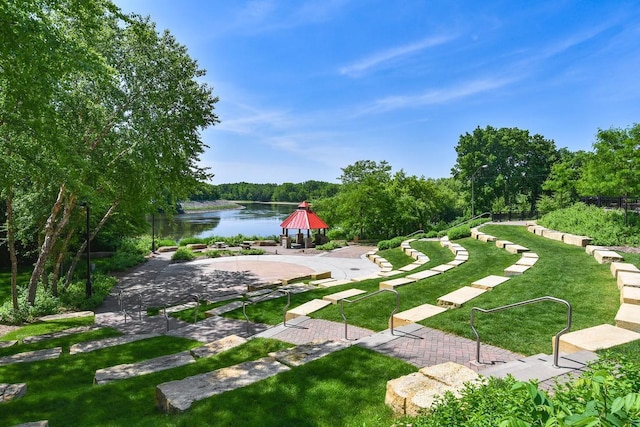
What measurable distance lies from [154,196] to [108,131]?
2.93 metres

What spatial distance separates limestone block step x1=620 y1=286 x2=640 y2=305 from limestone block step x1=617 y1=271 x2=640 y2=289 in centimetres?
20

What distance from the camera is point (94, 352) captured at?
26.4ft

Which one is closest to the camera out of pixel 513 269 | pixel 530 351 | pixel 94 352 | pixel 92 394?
pixel 92 394

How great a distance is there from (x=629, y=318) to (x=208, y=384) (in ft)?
21.6

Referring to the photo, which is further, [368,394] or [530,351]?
[530,351]

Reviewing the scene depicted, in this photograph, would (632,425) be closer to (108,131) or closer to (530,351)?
(530,351)

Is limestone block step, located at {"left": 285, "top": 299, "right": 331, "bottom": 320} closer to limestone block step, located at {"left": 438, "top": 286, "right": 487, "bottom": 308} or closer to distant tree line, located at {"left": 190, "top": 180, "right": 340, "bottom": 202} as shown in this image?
limestone block step, located at {"left": 438, "top": 286, "right": 487, "bottom": 308}

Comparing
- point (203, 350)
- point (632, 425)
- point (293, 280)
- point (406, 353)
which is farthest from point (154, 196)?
point (632, 425)

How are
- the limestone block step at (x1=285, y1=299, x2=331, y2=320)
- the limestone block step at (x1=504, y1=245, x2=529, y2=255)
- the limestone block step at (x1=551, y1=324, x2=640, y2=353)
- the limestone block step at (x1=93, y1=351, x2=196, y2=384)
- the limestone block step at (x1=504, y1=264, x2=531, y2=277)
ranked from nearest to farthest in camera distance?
the limestone block step at (x1=551, y1=324, x2=640, y2=353), the limestone block step at (x1=93, y1=351, x2=196, y2=384), the limestone block step at (x1=285, y1=299, x2=331, y2=320), the limestone block step at (x1=504, y1=264, x2=531, y2=277), the limestone block step at (x1=504, y1=245, x2=529, y2=255)

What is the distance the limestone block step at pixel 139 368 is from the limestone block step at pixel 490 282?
23.6 ft

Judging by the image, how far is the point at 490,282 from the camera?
9.78 meters

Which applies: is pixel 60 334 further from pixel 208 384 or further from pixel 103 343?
pixel 208 384

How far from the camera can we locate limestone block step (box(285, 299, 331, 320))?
936 centimetres

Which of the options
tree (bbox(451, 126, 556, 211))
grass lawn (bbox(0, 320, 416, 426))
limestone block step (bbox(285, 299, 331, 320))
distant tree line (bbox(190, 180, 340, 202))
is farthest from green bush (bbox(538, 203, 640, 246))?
distant tree line (bbox(190, 180, 340, 202))
